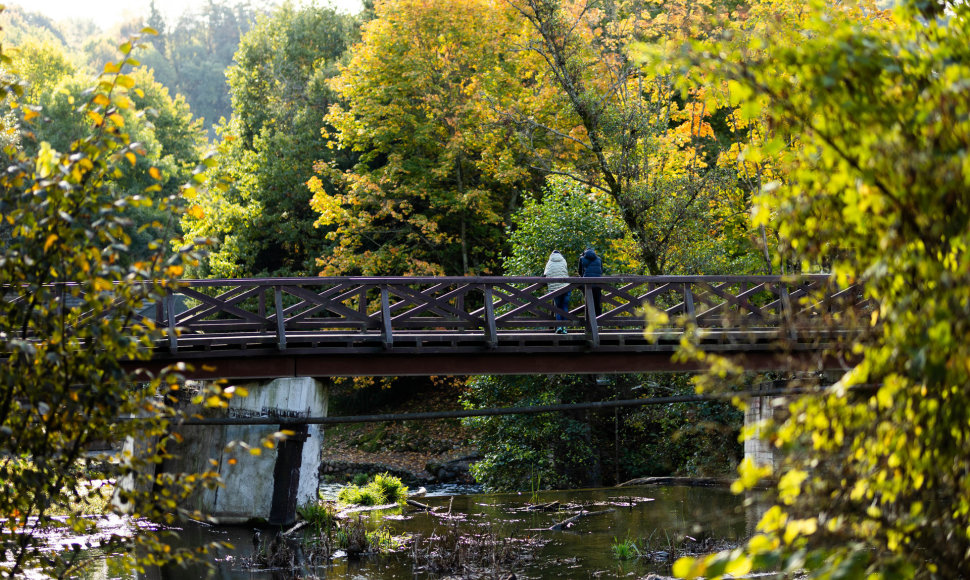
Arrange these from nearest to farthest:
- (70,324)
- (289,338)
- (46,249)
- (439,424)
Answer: (46,249), (70,324), (289,338), (439,424)

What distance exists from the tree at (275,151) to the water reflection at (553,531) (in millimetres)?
12994

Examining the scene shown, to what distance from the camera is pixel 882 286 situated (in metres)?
3.31

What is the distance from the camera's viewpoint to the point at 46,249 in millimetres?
4086

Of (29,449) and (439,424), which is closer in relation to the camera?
(29,449)

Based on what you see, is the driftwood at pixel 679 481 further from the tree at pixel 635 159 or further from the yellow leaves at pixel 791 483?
the yellow leaves at pixel 791 483

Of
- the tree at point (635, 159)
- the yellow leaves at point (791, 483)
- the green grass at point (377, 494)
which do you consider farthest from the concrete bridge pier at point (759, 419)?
the yellow leaves at point (791, 483)

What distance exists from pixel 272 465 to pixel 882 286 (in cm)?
1242

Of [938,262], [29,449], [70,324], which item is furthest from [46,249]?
[938,262]

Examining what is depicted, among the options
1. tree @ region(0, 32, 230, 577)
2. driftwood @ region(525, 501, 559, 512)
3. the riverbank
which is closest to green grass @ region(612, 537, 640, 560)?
driftwood @ region(525, 501, 559, 512)

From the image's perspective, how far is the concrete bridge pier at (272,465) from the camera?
14367mm

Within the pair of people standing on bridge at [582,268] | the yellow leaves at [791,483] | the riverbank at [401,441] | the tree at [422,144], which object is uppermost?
the tree at [422,144]

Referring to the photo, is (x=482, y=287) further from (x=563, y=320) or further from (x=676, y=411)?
(x=676, y=411)

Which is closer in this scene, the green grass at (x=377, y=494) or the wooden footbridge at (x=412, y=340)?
the wooden footbridge at (x=412, y=340)

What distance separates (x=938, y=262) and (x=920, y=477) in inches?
29.5
